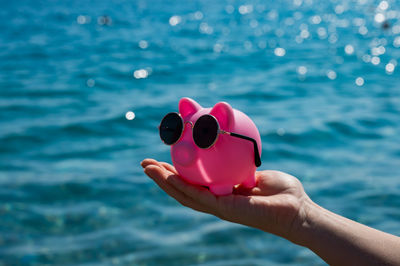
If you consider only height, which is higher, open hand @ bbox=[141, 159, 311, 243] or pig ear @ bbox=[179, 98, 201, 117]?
pig ear @ bbox=[179, 98, 201, 117]

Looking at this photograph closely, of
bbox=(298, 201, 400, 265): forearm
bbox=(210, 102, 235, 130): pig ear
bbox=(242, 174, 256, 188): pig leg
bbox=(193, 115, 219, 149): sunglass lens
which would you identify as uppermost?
bbox=(210, 102, 235, 130): pig ear

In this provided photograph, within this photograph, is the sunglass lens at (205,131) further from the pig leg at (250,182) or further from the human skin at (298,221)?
the pig leg at (250,182)

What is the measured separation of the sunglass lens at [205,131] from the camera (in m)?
2.92

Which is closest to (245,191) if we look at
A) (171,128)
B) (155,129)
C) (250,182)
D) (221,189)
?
(250,182)

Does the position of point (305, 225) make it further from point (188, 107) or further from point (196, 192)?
point (188, 107)

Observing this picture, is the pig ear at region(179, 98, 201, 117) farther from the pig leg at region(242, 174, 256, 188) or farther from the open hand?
the pig leg at region(242, 174, 256, 188)

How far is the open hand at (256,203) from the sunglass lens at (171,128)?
191mm

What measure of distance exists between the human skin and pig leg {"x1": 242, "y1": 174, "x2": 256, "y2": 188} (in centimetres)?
20

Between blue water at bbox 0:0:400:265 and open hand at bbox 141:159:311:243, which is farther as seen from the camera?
blue water at bbox 0:0:400:265

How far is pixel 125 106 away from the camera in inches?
389

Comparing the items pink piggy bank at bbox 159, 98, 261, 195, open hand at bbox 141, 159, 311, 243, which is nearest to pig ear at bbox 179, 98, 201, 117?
pink piggy bank at bbox 159, 98, 261, 195

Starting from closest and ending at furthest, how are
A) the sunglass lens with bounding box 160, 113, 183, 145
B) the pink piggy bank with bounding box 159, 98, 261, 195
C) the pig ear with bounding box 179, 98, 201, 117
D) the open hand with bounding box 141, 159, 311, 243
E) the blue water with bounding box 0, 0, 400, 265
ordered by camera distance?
the open hand with bounding box 141, 159, 311, 243, the pink piggy bank with bounding box 159, 98, 261, 195, the sunglass lens with bounding box 160, 113, 183, 145, the pig ear with bounding box 179, 98, 201, 117, the blue water with bounding box 0, 0, 400, 265

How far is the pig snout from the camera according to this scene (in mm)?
2986

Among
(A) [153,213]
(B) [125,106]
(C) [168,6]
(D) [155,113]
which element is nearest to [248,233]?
(A) [153,213]
